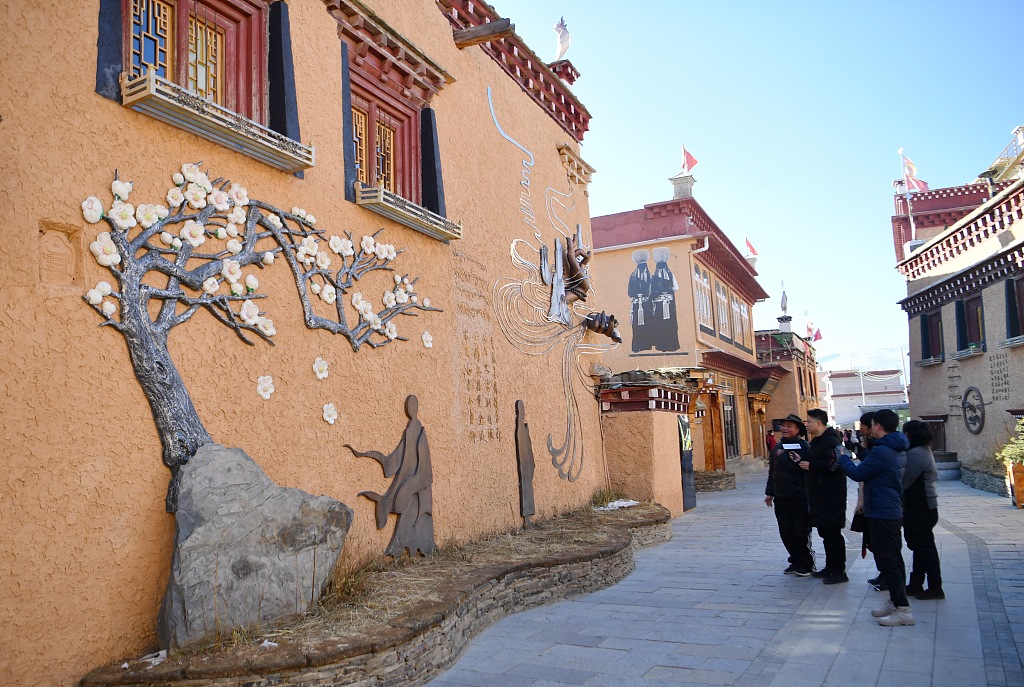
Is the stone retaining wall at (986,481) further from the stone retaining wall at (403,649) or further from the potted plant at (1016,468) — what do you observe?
the stone retaining wall at (403,649)

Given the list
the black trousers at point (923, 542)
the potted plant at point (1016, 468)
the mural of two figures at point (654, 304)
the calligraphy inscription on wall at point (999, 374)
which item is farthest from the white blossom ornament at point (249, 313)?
the calligraphy inscription on wall at point (999, 374)

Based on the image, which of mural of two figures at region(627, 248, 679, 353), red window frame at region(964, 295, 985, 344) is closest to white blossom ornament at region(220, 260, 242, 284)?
mural of two figures at region(627, 248, 679, 353)

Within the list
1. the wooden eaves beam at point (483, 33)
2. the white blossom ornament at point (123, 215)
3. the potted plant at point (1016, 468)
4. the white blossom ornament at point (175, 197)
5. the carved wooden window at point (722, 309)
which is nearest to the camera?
the white blossom ornament at point (123, 215)

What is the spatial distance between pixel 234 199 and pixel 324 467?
7.07 ft

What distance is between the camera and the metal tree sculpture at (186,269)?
173 inches

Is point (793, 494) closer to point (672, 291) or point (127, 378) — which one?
point (127, 378)

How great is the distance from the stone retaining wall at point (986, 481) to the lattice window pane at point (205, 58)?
53.0 feet

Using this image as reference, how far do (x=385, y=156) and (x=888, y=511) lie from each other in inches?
222

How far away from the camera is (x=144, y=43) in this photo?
16.3 feet

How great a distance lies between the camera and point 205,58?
5477 mm

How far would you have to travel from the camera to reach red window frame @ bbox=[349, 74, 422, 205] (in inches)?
281

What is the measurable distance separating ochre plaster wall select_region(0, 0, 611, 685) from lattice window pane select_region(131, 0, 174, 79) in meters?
0.45

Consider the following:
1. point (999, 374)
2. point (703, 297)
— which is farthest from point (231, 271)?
point (999, 374)

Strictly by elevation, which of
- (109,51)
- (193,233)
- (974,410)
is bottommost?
(974,410)
